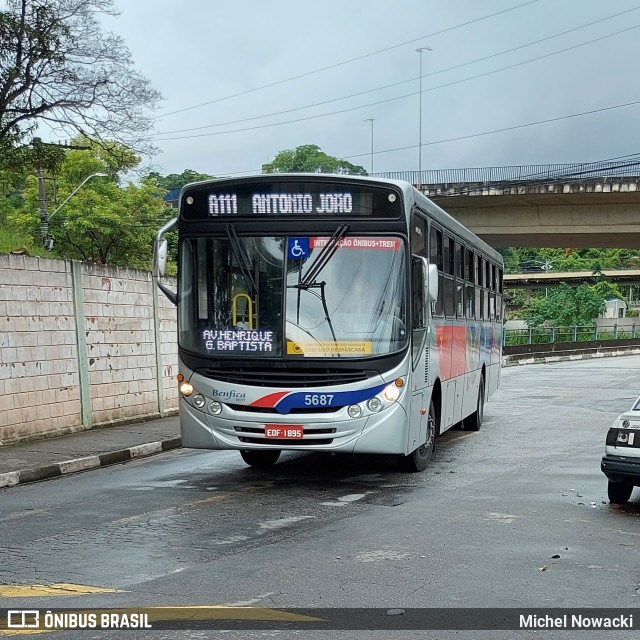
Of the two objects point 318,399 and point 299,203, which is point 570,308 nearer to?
point 299,203

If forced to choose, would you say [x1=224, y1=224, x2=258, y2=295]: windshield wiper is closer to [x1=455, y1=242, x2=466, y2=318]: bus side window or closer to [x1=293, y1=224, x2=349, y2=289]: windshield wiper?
[x1=293, y1=224, x2=349, y2=289]: windshield wiper

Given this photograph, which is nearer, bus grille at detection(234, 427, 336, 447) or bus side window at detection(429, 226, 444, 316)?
bus grille at detection(234, 427, 336, 447)

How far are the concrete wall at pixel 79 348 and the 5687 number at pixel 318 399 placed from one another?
5986 mm

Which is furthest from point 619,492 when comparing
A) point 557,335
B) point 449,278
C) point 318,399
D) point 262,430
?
point 557,335

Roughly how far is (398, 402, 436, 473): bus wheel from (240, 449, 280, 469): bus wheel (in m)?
1.74

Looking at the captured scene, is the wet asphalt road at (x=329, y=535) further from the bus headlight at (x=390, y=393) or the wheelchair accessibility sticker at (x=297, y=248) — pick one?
the wheelchair accessibility sticker at (x=297, y=248)

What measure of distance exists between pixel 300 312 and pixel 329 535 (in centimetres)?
279

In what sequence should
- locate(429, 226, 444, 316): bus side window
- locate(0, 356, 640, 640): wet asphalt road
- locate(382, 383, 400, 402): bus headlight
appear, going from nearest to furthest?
locate(0, 356, 640, 640): wet asphalt road < locate(382, 383, 400, 402): bus headlight < locate(429, 226, 444, 316): bus side window

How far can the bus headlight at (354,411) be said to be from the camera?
374 inches

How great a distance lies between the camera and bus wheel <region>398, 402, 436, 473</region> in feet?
36.2

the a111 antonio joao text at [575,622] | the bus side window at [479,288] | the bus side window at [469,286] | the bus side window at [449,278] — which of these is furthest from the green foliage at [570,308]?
the a111 antonio joao text at [575,622]

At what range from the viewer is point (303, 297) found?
953 cm

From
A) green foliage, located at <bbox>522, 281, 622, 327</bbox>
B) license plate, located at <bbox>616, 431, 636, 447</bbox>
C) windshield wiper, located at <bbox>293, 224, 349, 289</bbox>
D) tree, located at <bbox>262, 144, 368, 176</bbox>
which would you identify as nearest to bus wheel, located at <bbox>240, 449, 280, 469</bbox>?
windshield wiper, located at <bbox>293, 224, 349, 289</bbox>

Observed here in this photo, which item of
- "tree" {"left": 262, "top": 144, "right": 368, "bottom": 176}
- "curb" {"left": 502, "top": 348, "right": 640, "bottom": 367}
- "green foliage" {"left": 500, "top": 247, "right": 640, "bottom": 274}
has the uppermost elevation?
"tree" {"left": 262, "top": 144, "right": 368, "bottom": 176}
